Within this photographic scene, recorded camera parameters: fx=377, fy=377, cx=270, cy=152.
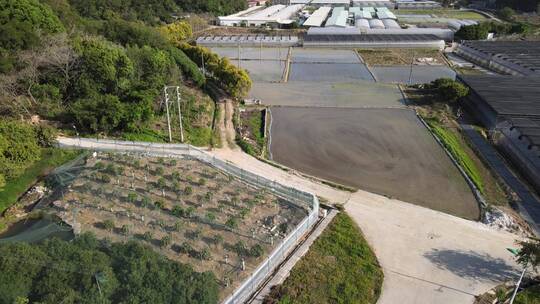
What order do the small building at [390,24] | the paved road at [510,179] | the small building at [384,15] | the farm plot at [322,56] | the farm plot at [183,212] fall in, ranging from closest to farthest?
the farm plot at [183,212] < the paved road at [510,179] < the farm plot at [322,56] < the small building at [390,24] < the small building at [384,15]

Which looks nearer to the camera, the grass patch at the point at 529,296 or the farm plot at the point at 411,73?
the grass patch at the point at 529,296

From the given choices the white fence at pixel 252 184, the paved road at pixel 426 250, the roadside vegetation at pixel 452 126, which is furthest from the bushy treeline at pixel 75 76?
the roadside vegetation at pixel 452 126

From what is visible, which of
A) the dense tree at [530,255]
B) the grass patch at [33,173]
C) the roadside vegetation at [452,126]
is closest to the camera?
the dense tree at [530,255]

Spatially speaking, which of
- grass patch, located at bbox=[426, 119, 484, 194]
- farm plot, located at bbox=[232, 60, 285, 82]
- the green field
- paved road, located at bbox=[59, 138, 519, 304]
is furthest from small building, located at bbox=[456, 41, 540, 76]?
the green field

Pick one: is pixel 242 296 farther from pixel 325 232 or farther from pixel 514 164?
pixel 514 164

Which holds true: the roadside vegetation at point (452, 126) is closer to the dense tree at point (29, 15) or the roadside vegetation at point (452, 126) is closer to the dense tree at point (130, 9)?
the dense tree at point (29, 15)

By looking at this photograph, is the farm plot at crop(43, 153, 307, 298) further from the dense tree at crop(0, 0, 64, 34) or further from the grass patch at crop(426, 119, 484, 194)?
the dense tree at crop(0, 0, 64, 34)
